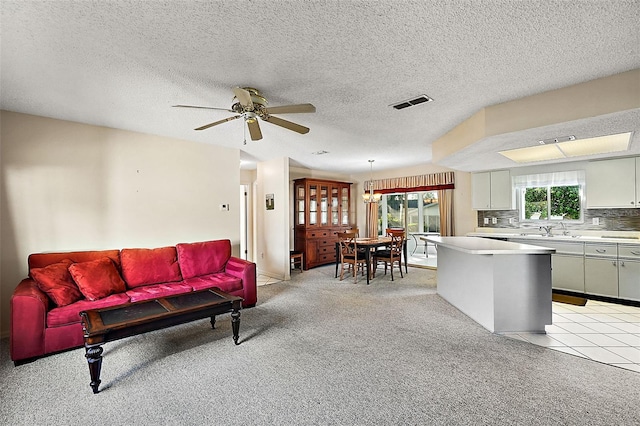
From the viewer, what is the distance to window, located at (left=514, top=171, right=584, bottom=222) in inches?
197

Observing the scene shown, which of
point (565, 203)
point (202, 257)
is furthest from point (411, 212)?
point (202, 257)

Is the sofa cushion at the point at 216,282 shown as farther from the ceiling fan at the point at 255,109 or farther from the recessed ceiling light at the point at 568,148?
the recessed ceiling light at the point at 568,148

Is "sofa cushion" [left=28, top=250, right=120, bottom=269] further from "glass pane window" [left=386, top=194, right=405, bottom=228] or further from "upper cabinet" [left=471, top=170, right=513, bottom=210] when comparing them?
"upper cabinet" [left=471, top=170, right=513, bottom=210]

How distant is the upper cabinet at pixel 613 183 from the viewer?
14.1 feet

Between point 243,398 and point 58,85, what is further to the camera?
point 58,85

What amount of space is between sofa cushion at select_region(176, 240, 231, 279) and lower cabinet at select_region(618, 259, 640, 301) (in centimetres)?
573

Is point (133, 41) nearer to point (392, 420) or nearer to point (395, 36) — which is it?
point (395, 36)

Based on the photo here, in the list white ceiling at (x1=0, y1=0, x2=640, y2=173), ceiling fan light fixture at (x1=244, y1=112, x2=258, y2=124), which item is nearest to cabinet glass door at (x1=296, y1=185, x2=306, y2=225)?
white ceiling at (x1=0, y1=0, x2=640, y2=173)

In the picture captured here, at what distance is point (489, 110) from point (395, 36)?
1.82m

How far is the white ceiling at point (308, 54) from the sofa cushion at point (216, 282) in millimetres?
2100

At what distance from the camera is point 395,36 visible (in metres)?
1.95

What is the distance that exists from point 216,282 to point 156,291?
0.70 meters

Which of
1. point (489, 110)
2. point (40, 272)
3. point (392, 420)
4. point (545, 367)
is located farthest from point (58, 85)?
point (545, 367)

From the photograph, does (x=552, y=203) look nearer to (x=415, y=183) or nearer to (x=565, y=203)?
(x=565, y=203)
